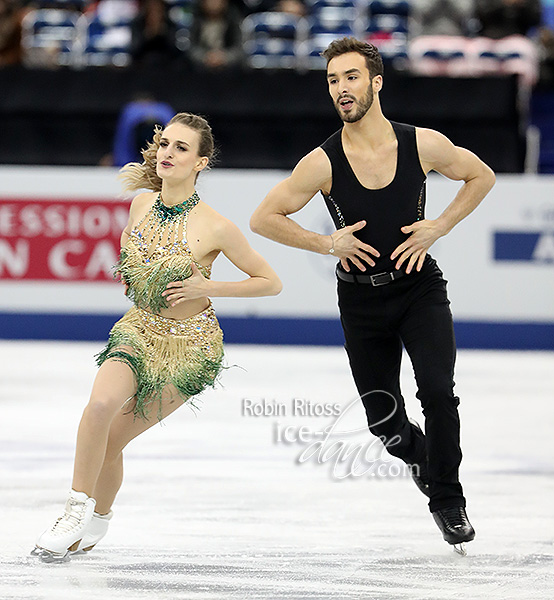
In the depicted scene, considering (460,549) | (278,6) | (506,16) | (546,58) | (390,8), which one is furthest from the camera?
(278,6)

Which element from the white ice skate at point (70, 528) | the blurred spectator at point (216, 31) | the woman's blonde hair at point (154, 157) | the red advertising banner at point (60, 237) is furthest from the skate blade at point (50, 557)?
the blurred spectator at point (216, 31)

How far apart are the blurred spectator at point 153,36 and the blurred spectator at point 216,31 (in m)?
0.24

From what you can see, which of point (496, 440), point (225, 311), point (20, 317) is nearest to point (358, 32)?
point (225, 311)

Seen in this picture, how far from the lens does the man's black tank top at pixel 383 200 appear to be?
3.88m

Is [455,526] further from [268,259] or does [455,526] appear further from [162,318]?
[268,259]

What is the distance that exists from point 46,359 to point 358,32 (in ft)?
16.3

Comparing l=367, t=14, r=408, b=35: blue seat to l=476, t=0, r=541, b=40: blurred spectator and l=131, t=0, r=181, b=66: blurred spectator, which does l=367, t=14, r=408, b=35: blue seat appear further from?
l=131, t=0, r=181, b=66: blurred spectator

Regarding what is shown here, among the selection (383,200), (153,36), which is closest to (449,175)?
(383,200)

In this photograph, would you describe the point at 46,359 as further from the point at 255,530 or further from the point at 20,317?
the point at 255,530

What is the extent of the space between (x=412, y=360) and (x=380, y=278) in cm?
30

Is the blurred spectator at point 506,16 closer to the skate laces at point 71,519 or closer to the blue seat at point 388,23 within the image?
the blue seat at point 388,23

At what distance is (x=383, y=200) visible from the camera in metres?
3.88

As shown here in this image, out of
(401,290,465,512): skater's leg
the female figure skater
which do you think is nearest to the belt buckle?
(401,290,465,512): skater's leg

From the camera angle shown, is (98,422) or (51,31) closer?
(98,422)
